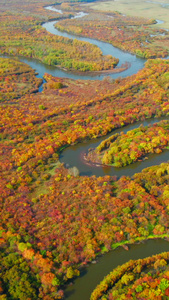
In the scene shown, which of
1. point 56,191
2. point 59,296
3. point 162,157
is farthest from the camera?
point 162,157

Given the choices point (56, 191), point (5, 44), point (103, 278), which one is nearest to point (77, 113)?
point (56, 191)

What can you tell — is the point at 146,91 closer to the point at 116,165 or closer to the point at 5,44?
the point at 116,165

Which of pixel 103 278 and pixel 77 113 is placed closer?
pixel 103 278

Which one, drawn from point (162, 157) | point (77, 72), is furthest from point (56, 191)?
point (77, 72)

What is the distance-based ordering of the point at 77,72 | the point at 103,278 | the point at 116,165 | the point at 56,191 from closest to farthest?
the point at 103,278 < the point at 56,191 < the point at 116,165 < the point at 77,72

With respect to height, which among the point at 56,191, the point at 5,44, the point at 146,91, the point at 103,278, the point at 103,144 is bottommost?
the point at 103,278

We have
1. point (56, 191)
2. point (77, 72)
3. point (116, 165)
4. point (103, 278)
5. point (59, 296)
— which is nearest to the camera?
point (59, 296)

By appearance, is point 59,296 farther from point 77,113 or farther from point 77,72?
point 77,72

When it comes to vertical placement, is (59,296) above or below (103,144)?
below

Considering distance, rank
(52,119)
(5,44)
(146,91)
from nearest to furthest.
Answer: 1. (52,119)
2. (146,91)
3. (5,44)
